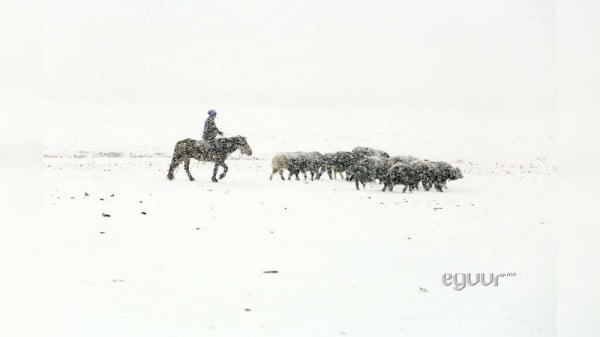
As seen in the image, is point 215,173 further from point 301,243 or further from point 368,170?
point 368,170

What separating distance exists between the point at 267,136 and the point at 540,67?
2.14 m

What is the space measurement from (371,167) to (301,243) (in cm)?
112

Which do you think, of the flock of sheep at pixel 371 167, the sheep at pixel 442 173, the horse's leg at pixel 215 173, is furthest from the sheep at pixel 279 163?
the sheep at pixel 442 173

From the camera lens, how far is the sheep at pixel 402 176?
5527 millimetres

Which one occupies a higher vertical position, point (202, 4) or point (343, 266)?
point (202, 4)

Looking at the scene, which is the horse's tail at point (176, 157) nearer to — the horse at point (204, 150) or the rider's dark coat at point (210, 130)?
the horse at point (204, 150)

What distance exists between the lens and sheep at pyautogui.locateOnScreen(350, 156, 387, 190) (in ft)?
17.9

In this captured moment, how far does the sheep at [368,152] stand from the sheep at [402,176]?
0.69 feet

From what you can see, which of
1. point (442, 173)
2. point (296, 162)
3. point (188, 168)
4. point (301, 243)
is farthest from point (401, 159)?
point (188, 168)

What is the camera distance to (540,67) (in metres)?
5.29

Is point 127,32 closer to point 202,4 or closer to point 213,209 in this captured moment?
point 202,4

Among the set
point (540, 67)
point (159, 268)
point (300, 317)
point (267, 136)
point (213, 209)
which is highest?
point (540, 67)

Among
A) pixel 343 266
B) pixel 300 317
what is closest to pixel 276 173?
pixel 343 266

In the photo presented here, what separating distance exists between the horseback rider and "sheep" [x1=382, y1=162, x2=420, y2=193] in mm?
1402
